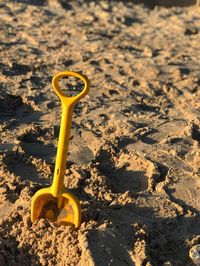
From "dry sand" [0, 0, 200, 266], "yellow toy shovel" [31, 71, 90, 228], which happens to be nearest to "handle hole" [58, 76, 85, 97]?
"dry sand" [0, 0, 200, 266]

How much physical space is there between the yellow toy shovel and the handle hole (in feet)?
5.40

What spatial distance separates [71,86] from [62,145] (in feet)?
6.00

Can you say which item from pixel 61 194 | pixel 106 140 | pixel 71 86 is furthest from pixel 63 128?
pixel 71 86

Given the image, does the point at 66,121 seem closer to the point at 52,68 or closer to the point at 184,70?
the point at 52,68

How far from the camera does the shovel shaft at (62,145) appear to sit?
8.26ft

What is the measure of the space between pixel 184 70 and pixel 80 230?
2.66 meters

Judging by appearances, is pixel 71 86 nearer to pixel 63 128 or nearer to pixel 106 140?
pixel 106 140

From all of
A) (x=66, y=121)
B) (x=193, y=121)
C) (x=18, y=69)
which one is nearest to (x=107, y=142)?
(x=193, y=121)

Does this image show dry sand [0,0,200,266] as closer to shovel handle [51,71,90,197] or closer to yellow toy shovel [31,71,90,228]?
yellow toy shovel [31,71,90,228]

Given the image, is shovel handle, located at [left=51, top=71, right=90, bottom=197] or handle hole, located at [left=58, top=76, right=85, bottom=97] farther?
handle hole, located at [left=58, top=76, right=85, bottom=97]

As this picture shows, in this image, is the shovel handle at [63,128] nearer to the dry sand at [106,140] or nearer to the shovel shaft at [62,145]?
the shovel shaft at [62,145]

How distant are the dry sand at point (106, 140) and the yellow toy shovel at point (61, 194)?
2.4 inches

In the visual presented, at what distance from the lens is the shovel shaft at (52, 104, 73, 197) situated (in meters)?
2.52

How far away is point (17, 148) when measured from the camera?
3283 mm
